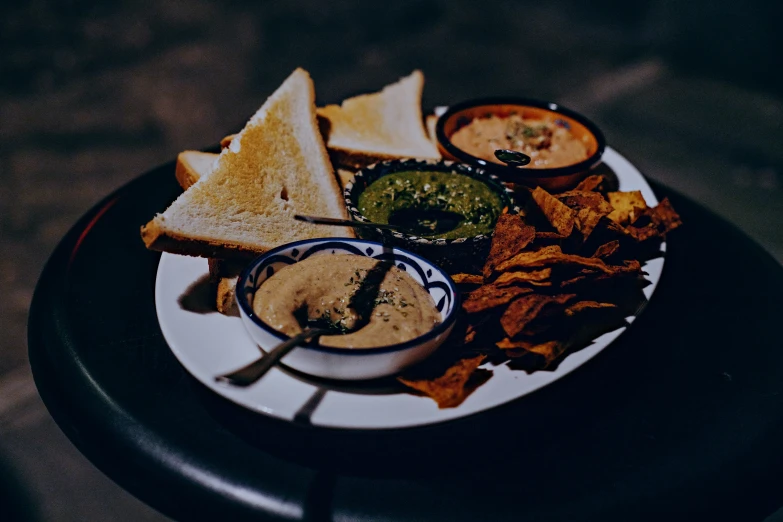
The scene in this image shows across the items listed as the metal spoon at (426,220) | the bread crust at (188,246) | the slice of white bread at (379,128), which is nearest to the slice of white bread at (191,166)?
the metal spoon at (426,220)

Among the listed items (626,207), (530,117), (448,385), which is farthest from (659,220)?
(448,385)

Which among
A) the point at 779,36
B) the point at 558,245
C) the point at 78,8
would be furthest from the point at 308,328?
the point at 779,36

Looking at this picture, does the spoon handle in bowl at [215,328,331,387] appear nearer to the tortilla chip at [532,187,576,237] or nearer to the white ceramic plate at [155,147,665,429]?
the white ceramic plate at [155,147,665,429]

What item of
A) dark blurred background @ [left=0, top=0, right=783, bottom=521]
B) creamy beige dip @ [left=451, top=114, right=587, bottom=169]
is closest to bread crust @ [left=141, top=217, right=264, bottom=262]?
creamy beige dip @ [left=451, top=114, right=587, bottom=169]

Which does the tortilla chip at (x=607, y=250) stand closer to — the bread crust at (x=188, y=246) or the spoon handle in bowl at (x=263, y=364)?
the spoon handle in bowl at (x=263, y=364)

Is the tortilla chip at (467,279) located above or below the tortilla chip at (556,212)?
below
